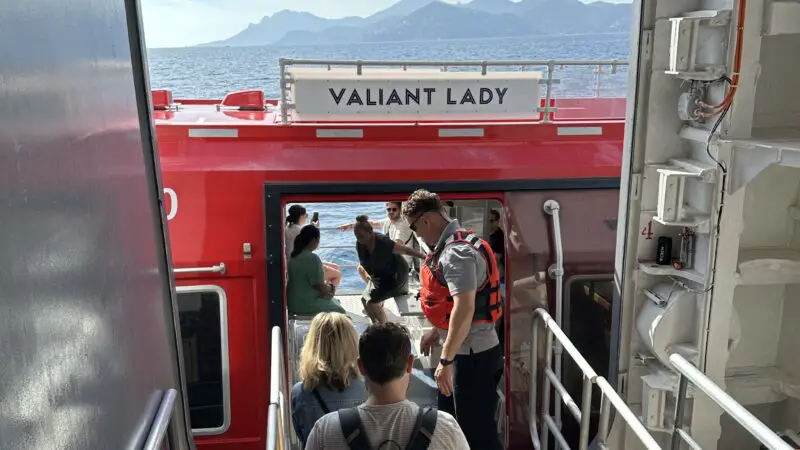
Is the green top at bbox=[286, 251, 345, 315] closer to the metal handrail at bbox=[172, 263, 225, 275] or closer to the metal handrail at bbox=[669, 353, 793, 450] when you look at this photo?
the metal handrail at bbox=[172, 263, 225, 275]

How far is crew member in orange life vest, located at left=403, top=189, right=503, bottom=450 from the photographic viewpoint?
3393 millimetres

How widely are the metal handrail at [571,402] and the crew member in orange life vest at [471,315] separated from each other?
0.36 meters

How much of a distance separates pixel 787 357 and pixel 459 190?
6.55ft

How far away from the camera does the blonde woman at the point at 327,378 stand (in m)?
2.93

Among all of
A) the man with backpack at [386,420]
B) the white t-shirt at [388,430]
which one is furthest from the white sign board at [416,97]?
the white t-shirt at [388,430]

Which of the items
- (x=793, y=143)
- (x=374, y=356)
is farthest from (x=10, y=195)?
(x=793, y=143)

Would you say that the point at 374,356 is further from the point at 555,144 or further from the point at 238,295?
the point at 555,144

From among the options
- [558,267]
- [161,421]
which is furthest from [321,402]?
[558,267]

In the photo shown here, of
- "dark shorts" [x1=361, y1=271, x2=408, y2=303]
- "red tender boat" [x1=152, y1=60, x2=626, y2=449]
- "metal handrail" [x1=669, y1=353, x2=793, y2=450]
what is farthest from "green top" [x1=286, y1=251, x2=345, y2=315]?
"metal handrail" [x1=669, y1=353, x2=793, y2=450]

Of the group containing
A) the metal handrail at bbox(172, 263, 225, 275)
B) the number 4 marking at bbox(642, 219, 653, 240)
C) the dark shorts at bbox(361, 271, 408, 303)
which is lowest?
the dark shorts at bbox(361, 271, 408, 303)

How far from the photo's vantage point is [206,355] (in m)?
4.29

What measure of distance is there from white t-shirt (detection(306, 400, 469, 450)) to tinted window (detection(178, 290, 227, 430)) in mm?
2321

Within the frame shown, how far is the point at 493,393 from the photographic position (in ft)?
12.1

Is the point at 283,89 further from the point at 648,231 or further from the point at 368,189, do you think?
the point at 648,231
